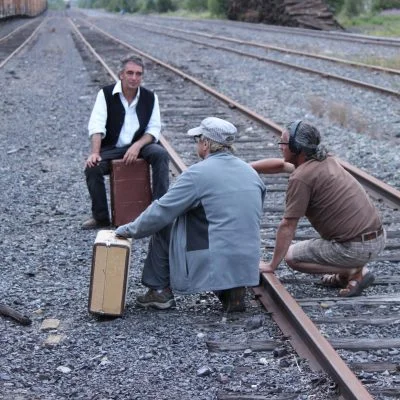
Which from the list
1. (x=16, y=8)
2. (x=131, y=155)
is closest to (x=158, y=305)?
(x=131, y=155)

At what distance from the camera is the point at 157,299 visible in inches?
210

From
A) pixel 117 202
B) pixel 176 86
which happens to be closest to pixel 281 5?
pixel 176 86

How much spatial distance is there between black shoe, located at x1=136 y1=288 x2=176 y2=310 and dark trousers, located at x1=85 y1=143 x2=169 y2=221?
1.91 m

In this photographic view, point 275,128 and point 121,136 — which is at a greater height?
point 121,136

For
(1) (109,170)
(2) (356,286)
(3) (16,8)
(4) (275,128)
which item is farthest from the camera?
(3) (16,8)

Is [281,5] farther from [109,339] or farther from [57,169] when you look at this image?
[109,339]

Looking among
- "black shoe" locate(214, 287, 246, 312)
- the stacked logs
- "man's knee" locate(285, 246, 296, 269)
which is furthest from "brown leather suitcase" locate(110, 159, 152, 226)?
the stacked logs

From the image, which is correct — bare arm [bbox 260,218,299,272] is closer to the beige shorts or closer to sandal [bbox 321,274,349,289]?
the beige shorts

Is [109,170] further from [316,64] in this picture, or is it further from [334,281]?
[316,64]

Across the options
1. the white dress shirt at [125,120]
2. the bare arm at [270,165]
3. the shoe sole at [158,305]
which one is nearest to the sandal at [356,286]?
the bare arm at [270,165]

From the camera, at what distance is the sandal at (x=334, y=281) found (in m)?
5.73

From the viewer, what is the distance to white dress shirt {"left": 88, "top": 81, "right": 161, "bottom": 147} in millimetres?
6934

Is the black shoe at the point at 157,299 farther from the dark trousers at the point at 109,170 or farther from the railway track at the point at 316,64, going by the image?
the railway track at the point at 316,64

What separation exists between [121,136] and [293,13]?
35735 mm
